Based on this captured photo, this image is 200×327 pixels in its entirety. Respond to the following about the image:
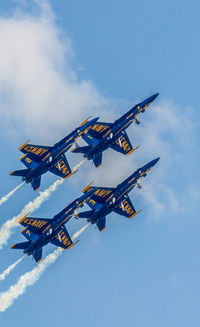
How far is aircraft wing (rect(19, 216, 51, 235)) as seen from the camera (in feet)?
454

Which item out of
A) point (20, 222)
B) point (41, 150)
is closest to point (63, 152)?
point (41, 150)

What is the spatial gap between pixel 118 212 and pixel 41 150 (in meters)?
15.4

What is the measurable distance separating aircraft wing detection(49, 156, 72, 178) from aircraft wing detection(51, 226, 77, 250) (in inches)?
329

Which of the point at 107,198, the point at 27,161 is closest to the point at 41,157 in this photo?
the point at 27,161

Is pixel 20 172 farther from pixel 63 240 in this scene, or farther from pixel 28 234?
pixel 63 240

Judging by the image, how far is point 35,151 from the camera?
462 feet

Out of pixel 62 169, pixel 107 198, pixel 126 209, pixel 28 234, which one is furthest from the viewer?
pixel 126 209

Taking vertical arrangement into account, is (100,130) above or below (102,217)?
above

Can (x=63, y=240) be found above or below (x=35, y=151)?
below

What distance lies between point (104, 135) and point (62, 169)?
832 cm

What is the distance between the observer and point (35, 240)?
13775 cm

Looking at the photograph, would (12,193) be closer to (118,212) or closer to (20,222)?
(20,222)

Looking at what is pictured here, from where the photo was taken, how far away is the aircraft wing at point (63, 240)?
141 meters

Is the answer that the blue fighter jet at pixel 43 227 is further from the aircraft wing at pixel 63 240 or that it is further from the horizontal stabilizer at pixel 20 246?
the aircraft wing at pixel 63 240
